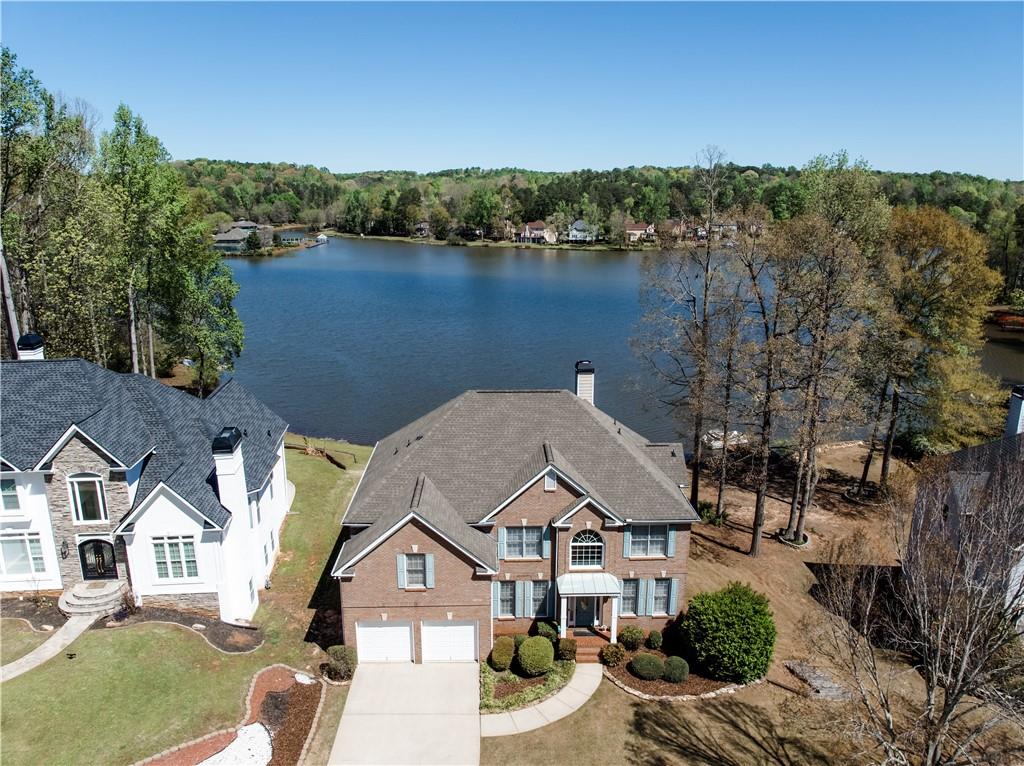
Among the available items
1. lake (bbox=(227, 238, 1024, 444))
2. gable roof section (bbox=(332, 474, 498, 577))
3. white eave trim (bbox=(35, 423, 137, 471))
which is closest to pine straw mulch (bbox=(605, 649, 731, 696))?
gable roof section (bbox=(332, 474, 498, 577))

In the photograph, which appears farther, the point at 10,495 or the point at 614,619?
the point at 614,619

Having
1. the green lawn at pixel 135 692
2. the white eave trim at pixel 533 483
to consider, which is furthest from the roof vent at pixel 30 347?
the white eave trim at pixel 533 483

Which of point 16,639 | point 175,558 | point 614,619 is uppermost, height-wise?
point 175,558

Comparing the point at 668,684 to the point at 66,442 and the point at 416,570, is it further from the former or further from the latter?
the point at 66,442

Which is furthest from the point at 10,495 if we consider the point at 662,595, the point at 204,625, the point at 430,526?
the point at 662,595

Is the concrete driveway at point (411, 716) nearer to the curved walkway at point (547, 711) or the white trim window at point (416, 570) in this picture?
the curved walkway at point (547, 711)

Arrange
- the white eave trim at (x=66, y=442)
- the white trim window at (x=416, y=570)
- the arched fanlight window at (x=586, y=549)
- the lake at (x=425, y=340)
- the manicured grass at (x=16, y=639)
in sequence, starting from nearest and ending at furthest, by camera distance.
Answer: the manicured grass at (x=16, y=639) → the white trim window at (x=416, y=570) → the white eave trim at (x=66, y=442) → the arched fanlight window at (x=586, y=549) → the lake at (x=425, y=340)

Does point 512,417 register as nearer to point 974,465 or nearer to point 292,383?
point 974,465
